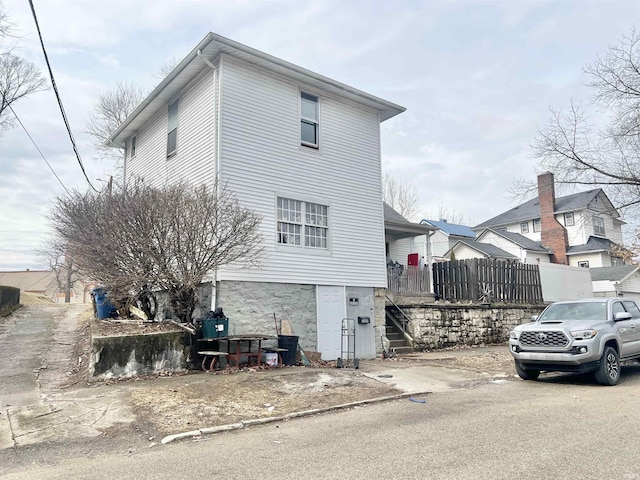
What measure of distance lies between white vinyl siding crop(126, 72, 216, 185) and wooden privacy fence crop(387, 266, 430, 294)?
24.6 ft

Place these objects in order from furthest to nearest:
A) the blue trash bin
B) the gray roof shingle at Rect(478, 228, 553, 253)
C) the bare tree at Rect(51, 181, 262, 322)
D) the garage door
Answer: the gray roof shingle at Rect(478, 228, 553, 253)
the blue trash bin
the garage door
the bare tree at Rect(51, 181, 262, 322)

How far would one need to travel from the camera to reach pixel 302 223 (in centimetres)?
1315

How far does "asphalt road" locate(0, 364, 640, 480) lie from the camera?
175 inches

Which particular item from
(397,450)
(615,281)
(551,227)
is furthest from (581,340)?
(551,227)

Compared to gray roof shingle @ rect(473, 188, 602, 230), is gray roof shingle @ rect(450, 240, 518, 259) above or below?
below

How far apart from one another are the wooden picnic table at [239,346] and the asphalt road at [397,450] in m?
3.64

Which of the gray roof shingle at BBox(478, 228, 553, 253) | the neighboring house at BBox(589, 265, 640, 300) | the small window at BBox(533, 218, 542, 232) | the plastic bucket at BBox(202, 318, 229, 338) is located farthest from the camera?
the small window at BBox(533, 218, 542, 232)

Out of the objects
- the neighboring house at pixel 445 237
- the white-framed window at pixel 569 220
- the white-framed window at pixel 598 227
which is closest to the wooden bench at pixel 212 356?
the neighboring house at pixel 445 237

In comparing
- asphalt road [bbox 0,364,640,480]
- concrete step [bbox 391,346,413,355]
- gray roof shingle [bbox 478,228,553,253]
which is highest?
gray roof shingle [bbox 478,228,553,253]

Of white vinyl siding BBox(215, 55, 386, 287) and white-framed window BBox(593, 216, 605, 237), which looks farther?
white-framed window BBox(593, 216, 605, 237)

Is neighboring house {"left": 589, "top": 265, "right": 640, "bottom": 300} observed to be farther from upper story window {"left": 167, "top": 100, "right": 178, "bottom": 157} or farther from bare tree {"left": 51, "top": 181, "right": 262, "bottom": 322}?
bare tree {"left": 51, "top": 181, "right": 262, "bottom": 322}

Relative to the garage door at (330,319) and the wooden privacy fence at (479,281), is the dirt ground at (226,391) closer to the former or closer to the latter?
the garage door at (330,319)

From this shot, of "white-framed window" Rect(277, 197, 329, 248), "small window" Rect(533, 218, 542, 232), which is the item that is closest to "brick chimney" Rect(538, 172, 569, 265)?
"small window" Rect(533, 218, 542, 232)

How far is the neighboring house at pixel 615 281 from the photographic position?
1238 inches
